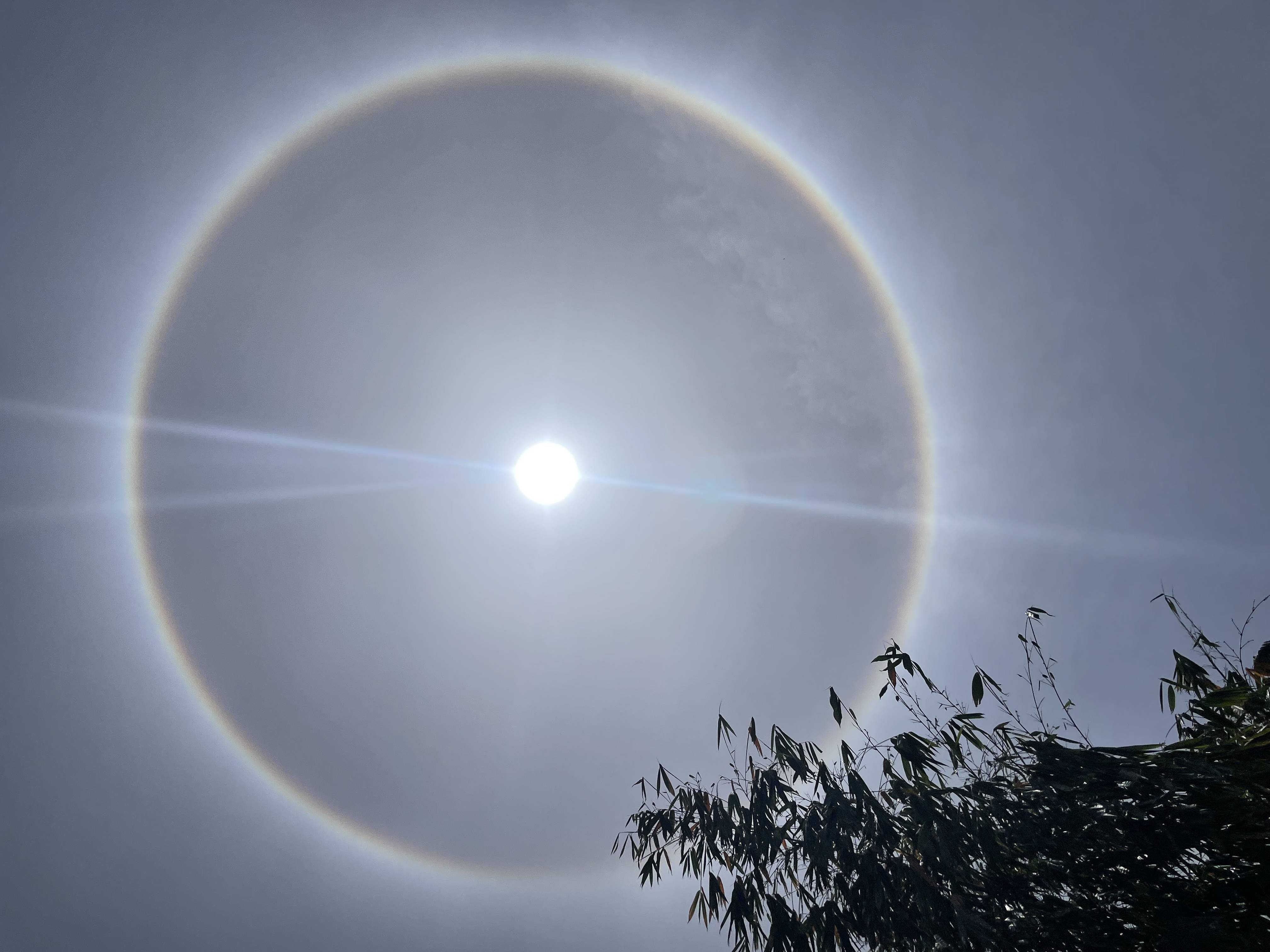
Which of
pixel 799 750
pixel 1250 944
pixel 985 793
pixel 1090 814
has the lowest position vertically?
pixel 1250 944

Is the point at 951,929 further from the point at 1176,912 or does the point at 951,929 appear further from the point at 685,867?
the point at 685,867

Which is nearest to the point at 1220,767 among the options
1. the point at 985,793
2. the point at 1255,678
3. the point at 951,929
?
the point at 1255,678

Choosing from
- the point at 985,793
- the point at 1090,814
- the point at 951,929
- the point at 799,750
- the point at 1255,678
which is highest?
the point at 799,750

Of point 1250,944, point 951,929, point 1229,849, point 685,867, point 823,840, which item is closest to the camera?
point 1250,944

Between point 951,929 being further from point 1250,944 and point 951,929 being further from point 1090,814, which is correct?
point 1250,944

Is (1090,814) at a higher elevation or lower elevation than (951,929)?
higher

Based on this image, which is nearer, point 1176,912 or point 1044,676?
point 1176,912

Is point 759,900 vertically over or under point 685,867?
Result: under

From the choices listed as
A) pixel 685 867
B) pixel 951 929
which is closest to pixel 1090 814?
pixel 951 929

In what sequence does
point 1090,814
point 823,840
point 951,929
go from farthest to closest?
1. point 823,840
2. point 951,929
3. point 1090,814
